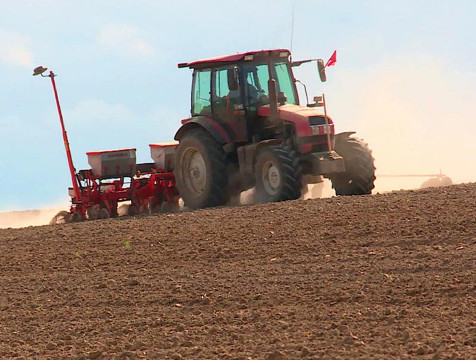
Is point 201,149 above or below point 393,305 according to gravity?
above

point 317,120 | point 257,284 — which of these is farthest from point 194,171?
point 257,284

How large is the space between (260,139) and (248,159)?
58 cm

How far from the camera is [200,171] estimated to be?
50.0 ft

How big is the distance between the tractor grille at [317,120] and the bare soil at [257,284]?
1600 millimetres

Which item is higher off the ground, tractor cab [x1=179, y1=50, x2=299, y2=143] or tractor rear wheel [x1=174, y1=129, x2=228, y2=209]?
tractor cab [x1=179, y1=50, x2=299, y2=143]

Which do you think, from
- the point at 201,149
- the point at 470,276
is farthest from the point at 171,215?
the point at 470,276

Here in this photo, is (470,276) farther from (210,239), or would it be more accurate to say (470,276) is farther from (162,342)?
(210,239)

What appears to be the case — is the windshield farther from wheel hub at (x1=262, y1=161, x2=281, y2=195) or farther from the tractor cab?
wheel hub at (x1=262, y1=161, x2=281, y2=195)

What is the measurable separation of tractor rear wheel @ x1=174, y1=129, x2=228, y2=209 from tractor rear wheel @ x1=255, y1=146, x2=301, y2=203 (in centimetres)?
89

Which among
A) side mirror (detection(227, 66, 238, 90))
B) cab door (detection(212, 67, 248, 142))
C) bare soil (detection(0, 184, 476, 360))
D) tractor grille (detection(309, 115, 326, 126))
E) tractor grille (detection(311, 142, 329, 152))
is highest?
side mirror (detection(227, 66, 238, 90))

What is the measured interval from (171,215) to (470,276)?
567cm

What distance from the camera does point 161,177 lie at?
16.3m

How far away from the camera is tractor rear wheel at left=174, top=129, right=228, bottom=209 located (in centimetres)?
1464

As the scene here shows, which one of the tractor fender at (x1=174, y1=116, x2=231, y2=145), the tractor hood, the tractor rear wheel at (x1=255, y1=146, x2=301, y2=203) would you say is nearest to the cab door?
the tractor fender at (x1=174, y1=116, x2=231, y2=145)
